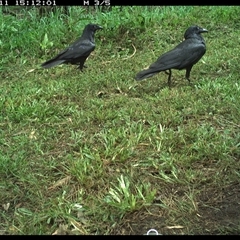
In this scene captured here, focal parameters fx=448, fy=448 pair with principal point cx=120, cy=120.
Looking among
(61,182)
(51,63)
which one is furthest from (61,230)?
(51,63)

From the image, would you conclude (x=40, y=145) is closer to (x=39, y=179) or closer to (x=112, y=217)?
(x=39, y=179)

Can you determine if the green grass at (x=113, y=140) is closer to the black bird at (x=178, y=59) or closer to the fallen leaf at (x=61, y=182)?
the fallen leaf at (x=61, y=182)

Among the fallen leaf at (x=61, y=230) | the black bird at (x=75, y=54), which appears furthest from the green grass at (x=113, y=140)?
the black bird at (x=75, y=54)

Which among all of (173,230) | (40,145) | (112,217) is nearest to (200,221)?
(173,230)

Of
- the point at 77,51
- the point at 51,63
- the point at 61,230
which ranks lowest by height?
the point at 51,63

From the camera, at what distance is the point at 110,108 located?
4562mm

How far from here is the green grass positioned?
2.92 metres

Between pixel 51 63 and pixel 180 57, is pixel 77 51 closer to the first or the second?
pixel 51 63

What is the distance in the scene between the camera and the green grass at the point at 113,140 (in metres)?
2.92

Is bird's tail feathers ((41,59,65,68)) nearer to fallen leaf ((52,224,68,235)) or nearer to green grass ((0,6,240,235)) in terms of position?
green grass ((0,6,240,235))

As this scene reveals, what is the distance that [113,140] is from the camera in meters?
3.72

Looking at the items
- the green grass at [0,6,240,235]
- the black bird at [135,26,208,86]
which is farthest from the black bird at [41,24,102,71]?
the black bird at [135,26,208,86]

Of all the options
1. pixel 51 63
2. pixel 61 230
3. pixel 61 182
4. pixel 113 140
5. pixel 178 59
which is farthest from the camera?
pixel 51 63

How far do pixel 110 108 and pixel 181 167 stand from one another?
1.37m
